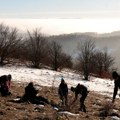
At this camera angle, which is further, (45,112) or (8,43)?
(8,43)

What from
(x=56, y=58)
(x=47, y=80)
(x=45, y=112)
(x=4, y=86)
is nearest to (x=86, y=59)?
(x=56, y=58)

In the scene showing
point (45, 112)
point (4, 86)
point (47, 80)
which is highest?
point (4, 86)

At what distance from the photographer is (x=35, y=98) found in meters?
17.3

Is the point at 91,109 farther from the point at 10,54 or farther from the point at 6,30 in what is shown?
the point at 6,30

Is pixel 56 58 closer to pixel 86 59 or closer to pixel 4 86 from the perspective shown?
pixel 86 59

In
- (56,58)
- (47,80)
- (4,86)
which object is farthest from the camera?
(56,58)

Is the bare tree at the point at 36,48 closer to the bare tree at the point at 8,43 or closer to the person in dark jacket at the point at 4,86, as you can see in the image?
the bare tree at the point at 8,43

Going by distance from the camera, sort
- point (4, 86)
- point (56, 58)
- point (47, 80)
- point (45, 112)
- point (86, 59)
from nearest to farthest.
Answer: point (45, 112), point (4, 86), point (47, 80), point (56, 58), point (86, 59)

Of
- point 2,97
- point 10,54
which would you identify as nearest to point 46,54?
point 10,54

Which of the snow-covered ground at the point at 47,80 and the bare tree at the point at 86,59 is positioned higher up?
the bare tree at the point at 86,59

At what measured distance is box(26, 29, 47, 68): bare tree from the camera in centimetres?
4859

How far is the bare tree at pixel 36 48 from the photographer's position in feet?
159

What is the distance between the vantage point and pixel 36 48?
52531 mm

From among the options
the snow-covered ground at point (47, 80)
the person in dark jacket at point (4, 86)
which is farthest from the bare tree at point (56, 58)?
the person in dark jacket at point (4, 86)
